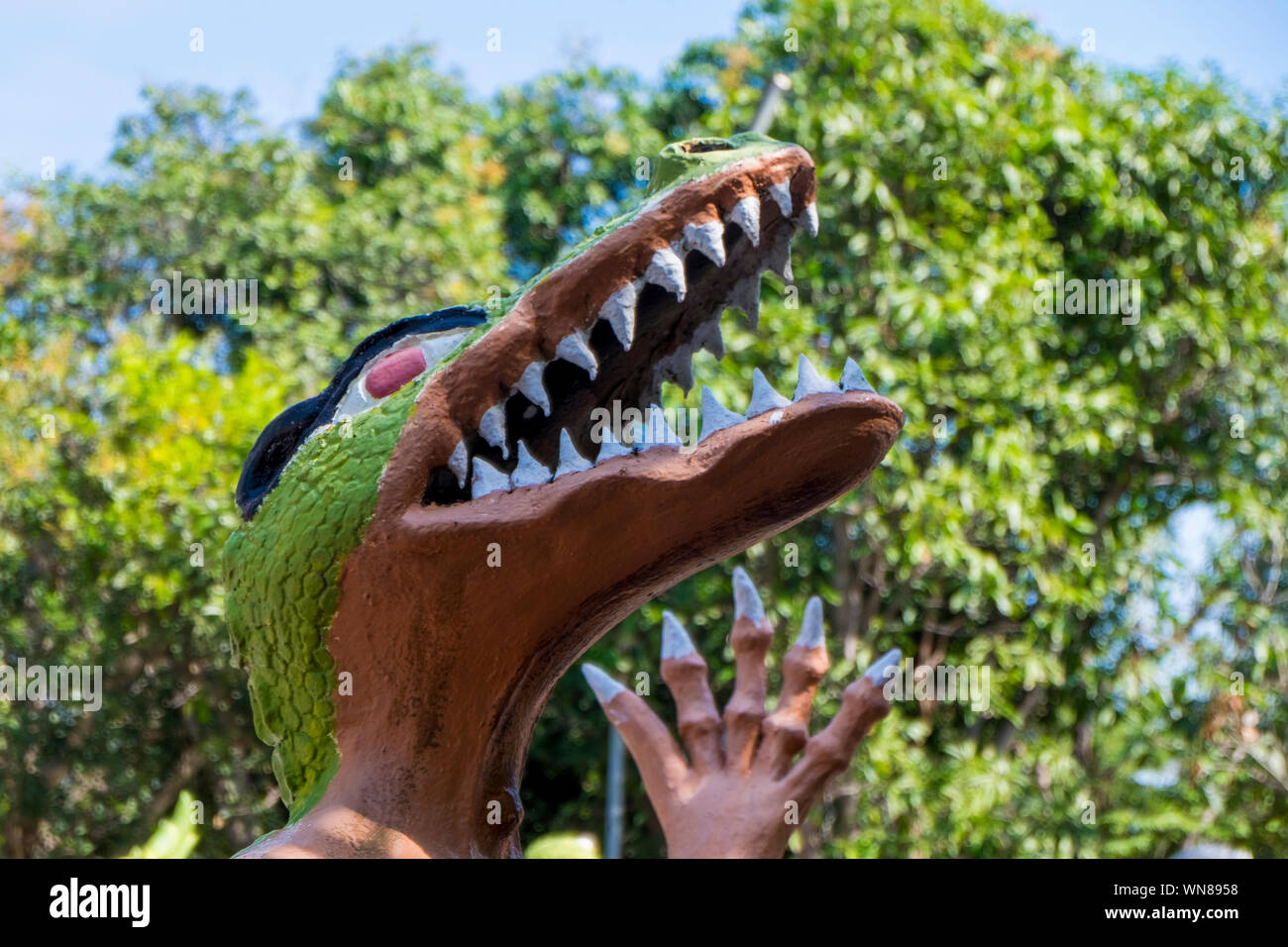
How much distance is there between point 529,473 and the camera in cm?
237

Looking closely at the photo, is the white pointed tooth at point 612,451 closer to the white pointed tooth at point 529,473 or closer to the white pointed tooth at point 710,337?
the white pointed tooth at point 529,473

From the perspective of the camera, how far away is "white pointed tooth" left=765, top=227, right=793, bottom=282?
8.50 feet

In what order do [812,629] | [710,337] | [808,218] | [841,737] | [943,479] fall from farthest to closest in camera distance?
[943,479]
[812,629]
[841,737]
[710,337]
[808,218]

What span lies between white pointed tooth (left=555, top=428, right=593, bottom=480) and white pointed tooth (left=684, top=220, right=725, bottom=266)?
0.40m

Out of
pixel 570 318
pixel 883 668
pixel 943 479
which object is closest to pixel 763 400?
pixel 570 318

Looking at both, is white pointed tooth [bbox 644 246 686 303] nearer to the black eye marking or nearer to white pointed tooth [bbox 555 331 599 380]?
white pointed tooth [bbox 555 331 599 380]

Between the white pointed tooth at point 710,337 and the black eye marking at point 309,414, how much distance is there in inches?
16.5

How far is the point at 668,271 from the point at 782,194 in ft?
0.88

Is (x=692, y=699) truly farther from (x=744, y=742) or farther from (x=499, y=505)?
(x=499, y=505)

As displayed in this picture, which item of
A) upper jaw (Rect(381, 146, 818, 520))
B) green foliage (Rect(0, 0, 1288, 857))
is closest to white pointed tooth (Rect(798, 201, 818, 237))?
upper jaw (Rect(381, 146, 818, 520))
